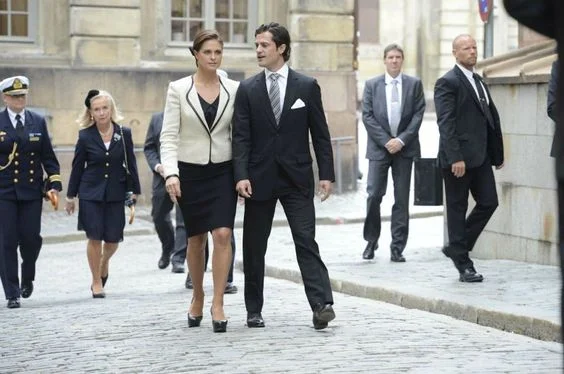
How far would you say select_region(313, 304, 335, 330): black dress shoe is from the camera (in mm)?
9391

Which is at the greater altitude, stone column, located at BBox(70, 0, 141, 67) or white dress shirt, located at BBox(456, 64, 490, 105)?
stone column, located at BBox(70, 0, 141, 67)

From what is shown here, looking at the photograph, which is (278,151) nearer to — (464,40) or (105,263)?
(464,40)

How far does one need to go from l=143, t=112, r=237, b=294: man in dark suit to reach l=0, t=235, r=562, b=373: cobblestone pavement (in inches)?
66.1

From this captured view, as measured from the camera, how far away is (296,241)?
9562 millimetres

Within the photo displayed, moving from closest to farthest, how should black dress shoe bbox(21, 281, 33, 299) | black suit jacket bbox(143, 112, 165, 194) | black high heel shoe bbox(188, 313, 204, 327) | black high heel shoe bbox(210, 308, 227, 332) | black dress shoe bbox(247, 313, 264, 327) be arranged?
1. black high heel shoe bbox(210, 308, 227, 332)
2. black dress shoe bbox(247, 313, 264, 327)
3. black high heel shoe bbox(188, 313, 204, 327)
4. black dress shoe bbox(21, 281, 33, 299)
5. black suit jacket bbox(143, 112, 165, 194)

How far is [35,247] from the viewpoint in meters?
12.0

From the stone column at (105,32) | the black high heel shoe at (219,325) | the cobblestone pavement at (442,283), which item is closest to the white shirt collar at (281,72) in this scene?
the black high heel shoe at (219,325)

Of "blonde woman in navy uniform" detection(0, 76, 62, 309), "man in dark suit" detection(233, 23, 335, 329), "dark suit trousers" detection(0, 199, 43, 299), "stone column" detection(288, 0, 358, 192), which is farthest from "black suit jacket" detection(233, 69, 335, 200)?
"stone column" detection(288, 0, 358, 192)

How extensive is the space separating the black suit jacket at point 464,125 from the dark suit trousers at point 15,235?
319cm

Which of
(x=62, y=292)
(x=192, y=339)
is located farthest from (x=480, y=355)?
(x=62, y=292)

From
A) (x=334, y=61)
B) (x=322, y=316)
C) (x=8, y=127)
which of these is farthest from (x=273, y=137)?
(x=334, y=61)

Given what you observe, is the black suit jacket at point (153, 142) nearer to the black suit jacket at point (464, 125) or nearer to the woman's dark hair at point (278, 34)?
the black suit jacket at point (464, 125)

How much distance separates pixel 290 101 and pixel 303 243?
2.90 ft

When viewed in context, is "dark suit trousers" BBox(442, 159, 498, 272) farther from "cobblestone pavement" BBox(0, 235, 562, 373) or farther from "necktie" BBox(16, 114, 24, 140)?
"necktie" BBox(16, 114, 24, 140)
